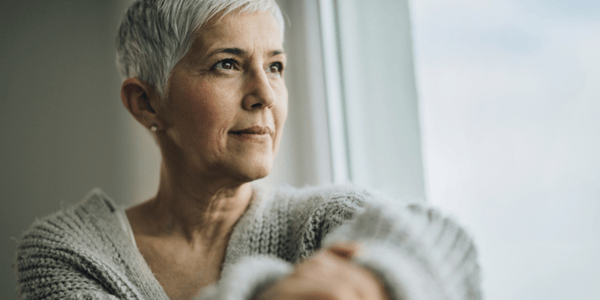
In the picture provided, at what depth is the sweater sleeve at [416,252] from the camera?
0.36 meters

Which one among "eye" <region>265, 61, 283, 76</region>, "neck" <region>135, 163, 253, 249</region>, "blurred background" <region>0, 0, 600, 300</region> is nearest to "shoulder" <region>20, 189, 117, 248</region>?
"neck" <region>135, 163, 253, 249</region>

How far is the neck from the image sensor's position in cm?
88

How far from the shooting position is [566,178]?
0.70 metres

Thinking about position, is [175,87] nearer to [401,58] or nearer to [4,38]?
[401,58]

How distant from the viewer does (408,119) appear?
3.59 ft

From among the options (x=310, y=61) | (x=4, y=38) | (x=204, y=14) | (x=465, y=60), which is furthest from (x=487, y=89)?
(x=4, y=38)

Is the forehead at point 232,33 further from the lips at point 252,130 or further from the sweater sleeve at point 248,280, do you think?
the sweater sleeve at point 248,280

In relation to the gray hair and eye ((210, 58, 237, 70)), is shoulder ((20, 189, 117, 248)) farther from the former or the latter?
eye ((210, 58, 237, 70))

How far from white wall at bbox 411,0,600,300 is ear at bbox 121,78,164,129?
0.66 m

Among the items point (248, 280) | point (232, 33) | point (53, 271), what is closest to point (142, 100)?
point (232, 33)

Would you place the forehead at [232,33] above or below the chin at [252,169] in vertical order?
above

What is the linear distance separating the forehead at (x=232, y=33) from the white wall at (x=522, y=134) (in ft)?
1.51

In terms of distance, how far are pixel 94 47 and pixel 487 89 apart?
138cm

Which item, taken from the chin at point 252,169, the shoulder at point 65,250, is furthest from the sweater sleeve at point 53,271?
the chin at point 252,169
